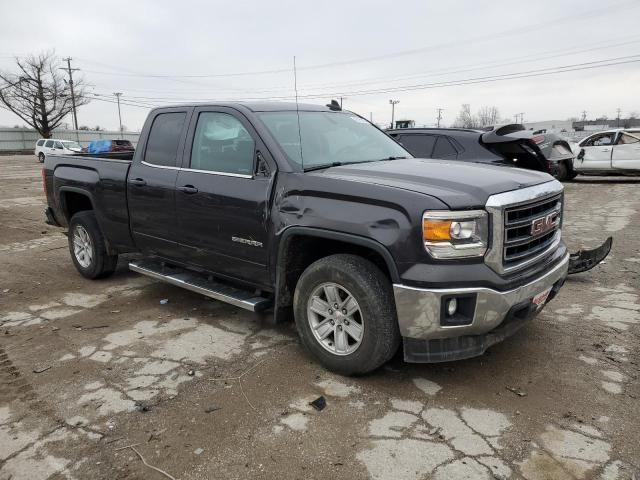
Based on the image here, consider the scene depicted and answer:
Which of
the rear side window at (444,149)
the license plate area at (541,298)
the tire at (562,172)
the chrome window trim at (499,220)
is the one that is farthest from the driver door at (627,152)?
the chrome window trim at (499,220)

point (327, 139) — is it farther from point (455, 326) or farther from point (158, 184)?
point (455, 326)

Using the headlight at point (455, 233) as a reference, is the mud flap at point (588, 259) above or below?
below

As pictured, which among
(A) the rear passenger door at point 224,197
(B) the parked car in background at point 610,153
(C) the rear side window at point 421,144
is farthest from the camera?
(B) the parked car in background at point 610,153

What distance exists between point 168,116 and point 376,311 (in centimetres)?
290

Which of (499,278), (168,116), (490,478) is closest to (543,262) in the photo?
(499,278)

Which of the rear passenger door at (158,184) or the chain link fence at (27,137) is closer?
the rear passenger door at (158,184)

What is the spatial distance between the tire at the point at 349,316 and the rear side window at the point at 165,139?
1908 mm

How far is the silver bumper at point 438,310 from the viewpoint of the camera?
2998 millimetres

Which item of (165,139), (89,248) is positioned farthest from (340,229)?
(89,248)

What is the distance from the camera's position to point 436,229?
9.82 feet

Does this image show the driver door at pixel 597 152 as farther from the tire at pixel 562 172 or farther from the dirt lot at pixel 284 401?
the dirt lot at pixel 284 401

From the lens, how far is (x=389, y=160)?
14.0ft

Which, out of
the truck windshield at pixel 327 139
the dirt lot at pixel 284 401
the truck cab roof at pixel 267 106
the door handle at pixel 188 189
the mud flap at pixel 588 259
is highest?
the truck cab roof at pixel 267 106

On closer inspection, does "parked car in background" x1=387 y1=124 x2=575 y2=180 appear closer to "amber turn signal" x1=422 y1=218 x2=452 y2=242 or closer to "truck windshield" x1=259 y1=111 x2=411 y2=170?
"truck windshield" x1=259 y1=111 x2=411 y2=170
